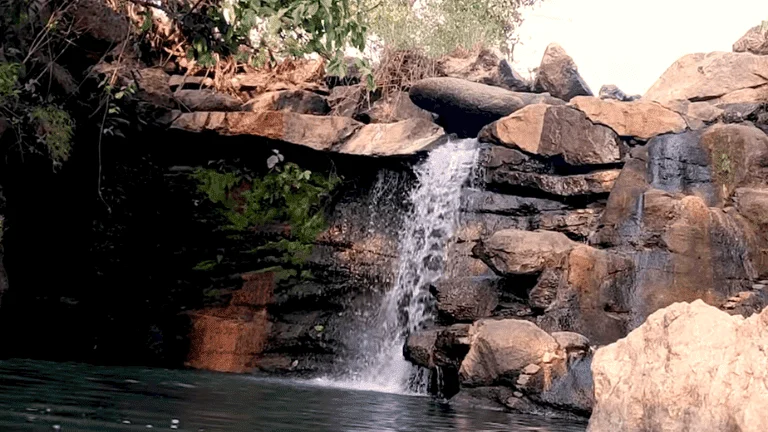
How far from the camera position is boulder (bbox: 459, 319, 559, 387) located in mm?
10359

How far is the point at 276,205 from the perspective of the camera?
16.3 m

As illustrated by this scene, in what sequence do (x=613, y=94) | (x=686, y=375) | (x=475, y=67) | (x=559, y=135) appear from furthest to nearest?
(x=613, y=94), (x=475, y=67), (x=559, y=135), (x=686, y=375)

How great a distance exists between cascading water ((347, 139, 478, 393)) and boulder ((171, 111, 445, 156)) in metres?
0.51

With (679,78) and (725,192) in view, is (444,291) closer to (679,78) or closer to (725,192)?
(725,192)

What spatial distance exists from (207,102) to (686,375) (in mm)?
11120

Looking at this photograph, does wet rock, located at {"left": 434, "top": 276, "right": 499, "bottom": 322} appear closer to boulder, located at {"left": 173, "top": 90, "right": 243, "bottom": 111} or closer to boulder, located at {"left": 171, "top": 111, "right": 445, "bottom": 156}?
boulder, located at {"left": 171, "top": 111, "right": 445, "bottom": 156}

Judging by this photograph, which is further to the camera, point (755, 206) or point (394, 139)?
point (394, 139)

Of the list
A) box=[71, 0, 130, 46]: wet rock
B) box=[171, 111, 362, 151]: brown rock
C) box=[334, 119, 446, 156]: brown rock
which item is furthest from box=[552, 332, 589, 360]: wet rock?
box=[71, 0, 130, 46]: wet rock

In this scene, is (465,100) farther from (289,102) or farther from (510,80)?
(289,102)

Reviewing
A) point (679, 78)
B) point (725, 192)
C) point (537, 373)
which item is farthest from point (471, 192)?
point (679, 78)

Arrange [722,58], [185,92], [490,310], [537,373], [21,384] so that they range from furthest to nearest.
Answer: [722,58], [185,92], [490,310], [537,373], [21,384]

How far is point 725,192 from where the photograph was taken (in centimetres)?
1359

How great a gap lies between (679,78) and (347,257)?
7.99m

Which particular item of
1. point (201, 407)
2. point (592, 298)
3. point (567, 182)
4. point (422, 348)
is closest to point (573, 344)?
point (592, 298)
